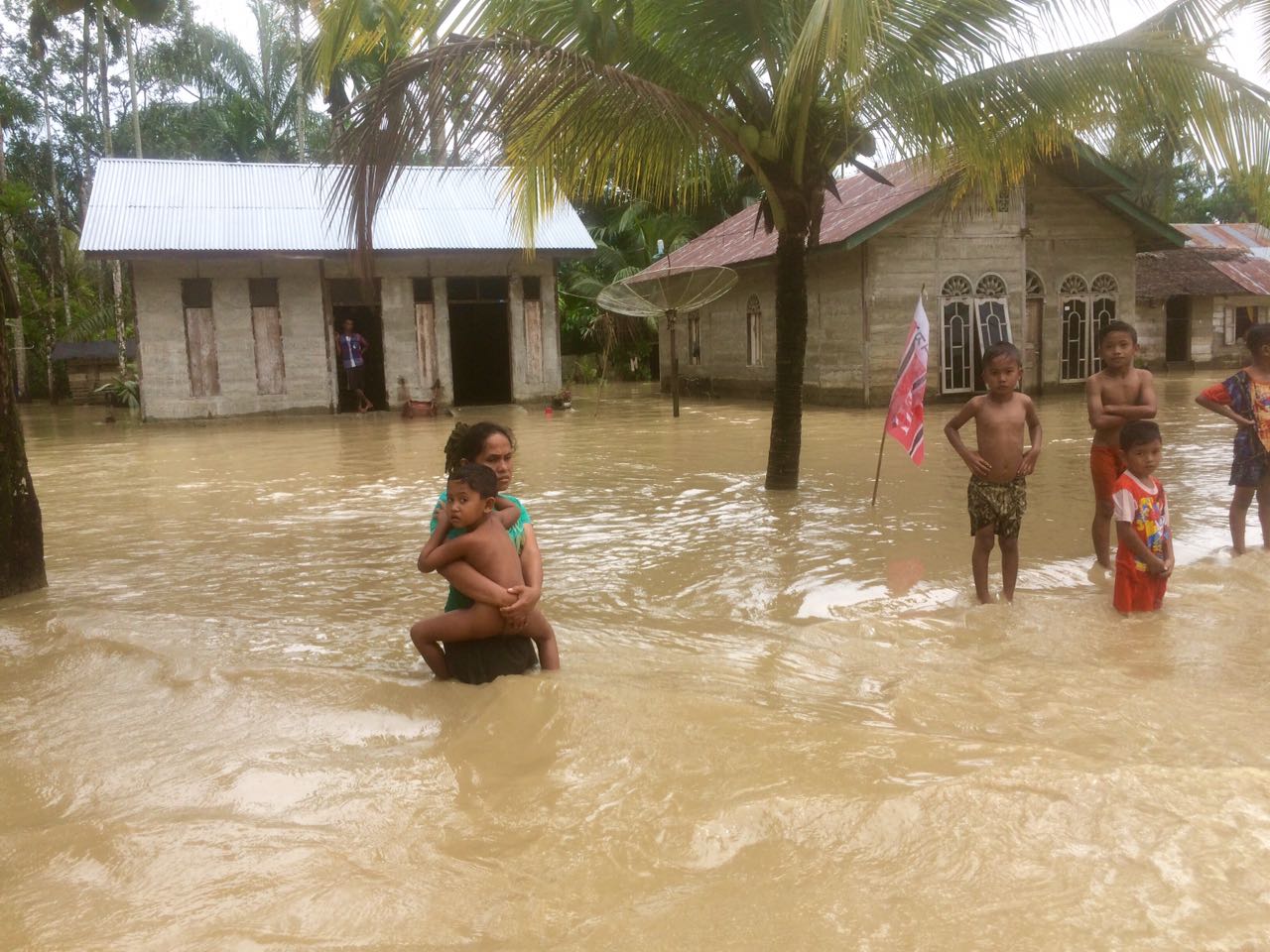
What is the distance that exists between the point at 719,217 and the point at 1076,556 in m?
27.1

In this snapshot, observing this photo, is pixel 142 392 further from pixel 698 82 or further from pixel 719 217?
pixel 719 217

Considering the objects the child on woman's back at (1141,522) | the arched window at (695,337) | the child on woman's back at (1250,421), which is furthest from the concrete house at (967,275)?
the child on woman's back at (1141,522)

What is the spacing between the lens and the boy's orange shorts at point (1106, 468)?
5852mm

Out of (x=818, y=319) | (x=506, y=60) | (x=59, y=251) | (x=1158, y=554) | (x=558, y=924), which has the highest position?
(x=59, y=251)

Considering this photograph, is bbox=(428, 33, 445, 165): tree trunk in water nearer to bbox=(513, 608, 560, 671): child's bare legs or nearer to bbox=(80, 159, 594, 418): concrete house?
bbox=(513, 608, 560, 671): child's bare legs

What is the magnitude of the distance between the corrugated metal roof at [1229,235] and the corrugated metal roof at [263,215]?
803 inches

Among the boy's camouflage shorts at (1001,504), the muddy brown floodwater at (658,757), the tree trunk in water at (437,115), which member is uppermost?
the tree trunk in water at (437,115)

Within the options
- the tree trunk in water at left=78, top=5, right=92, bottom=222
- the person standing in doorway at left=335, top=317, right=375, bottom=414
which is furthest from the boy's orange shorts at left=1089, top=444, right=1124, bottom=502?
the tree trunk in water at left=78, top=5, right=92, bottom=222

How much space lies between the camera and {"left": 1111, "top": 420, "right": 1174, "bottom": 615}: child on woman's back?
4836 mm

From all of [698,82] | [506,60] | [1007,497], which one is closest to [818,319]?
[698,82]

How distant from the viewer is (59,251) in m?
30.6

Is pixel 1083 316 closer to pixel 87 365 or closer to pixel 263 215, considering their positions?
pixel 263 215

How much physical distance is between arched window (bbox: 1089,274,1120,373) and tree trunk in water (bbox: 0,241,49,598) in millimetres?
18491

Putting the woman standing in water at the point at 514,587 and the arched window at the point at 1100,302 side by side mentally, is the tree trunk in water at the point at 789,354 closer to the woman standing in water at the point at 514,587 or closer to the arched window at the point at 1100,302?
the woman standing in water at the point at 514,587
